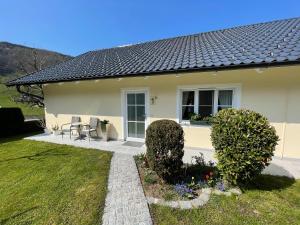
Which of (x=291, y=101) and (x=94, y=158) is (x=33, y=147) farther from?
(x=291, y=101)

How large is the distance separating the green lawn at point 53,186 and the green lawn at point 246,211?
1348 mm

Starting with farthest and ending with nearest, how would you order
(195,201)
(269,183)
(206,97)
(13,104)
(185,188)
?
(13,104)
(206,97)
(269,183)
(185,188)
(195,201)

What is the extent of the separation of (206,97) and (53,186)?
5867 millimetres

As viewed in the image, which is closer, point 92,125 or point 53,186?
point 53,186

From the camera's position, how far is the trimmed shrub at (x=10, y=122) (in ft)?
36.1

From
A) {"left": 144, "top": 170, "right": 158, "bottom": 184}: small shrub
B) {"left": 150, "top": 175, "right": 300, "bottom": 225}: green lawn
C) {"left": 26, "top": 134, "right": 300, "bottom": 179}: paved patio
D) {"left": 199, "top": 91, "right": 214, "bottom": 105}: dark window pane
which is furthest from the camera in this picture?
{"left": 199, "top": 91, "right": 214, "bottom": 105}: dark window pane

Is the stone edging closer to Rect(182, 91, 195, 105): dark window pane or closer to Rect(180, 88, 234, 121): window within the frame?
Rect(180, 88, 234, 121): window

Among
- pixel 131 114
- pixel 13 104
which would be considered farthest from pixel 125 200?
pixel 13 104

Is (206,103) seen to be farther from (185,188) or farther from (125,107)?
(185,188)

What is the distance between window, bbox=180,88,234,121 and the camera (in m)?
6.82

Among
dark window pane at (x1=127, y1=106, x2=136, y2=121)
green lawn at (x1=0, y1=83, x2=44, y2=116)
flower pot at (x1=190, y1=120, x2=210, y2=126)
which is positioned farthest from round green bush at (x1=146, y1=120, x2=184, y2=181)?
green lawn at (x1=0, y1=83, x2=44, y2=116)

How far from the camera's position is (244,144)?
3750mm

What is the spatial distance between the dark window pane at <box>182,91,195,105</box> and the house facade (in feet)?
0.13

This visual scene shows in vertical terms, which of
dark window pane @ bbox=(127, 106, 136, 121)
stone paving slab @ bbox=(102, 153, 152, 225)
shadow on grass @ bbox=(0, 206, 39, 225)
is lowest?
shadow on grass @ bbox=(0, 206, 39, 225)
